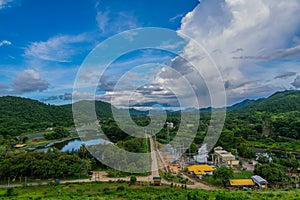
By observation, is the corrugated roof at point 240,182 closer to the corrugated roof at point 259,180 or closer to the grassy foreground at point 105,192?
the corrugated roof at point 259,180

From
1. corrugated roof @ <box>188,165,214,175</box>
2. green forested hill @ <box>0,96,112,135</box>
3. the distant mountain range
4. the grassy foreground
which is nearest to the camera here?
the grassy foreground

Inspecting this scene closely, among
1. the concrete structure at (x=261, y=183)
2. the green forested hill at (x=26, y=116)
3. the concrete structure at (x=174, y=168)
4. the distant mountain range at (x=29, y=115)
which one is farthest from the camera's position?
the distant mountain range at (x=29, y=115)

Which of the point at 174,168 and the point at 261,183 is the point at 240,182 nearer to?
the point at 261,183

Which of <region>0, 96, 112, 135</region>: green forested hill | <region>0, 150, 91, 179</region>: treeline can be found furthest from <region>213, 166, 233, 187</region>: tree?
<region>0, 96, 112, 135</region>: green forested hill

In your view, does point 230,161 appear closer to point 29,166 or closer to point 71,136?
point 29,166

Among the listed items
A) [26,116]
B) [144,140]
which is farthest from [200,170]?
[26,116]

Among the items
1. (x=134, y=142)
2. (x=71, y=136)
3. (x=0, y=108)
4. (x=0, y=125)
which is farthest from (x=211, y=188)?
(x=0, y=108)

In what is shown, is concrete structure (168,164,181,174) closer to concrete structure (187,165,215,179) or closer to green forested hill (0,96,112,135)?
concrete structure (187,165,215,179)

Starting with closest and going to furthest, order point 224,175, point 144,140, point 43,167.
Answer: point 224,175 < point 43,167 < point 144,140

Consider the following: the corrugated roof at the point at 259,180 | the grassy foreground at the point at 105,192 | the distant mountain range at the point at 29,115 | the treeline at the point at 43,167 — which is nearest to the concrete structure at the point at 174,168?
the grassy foreground at the point at 105,192

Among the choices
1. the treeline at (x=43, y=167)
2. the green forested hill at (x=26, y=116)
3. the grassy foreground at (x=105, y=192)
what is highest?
the green forested hill at (x=26, y=116)

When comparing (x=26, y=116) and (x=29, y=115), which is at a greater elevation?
(x=29, y=115)
